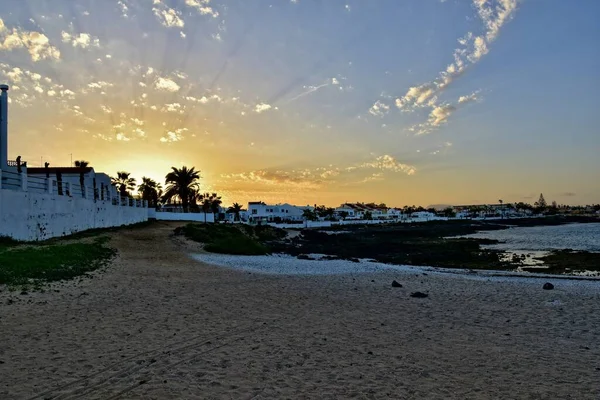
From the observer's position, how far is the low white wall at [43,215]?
821 inches

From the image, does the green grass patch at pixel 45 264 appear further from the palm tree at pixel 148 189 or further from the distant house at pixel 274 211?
the distant house at pixel 274 211

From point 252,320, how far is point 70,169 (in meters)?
45.8

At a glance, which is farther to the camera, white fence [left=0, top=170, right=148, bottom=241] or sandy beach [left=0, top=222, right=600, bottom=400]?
white fence [left=0, top=170, right=148, bottom=241]

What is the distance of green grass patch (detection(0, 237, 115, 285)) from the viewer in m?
13.9

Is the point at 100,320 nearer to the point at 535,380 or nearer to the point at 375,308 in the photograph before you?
the point at 375,308

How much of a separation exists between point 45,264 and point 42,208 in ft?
32.8

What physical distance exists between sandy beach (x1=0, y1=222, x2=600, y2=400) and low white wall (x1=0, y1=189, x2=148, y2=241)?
7.98 m

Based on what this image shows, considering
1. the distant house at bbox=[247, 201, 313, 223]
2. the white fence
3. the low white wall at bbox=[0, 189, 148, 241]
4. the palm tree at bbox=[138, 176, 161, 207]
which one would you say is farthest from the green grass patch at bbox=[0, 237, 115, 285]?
the distant house at bbox=[247, 201, 313, 223]

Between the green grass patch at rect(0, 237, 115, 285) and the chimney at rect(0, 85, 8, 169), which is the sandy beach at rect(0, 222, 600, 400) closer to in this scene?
the green grass patch at rect(0, 237, 115, 285)

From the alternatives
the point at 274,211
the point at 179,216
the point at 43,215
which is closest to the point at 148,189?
the point at 179,216

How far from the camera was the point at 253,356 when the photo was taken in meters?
8.13

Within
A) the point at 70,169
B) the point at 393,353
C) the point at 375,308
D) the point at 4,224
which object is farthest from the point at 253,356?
the point at 70,169

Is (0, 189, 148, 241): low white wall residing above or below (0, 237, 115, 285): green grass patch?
above

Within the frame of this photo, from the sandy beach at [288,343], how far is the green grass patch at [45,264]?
3.12 ft
